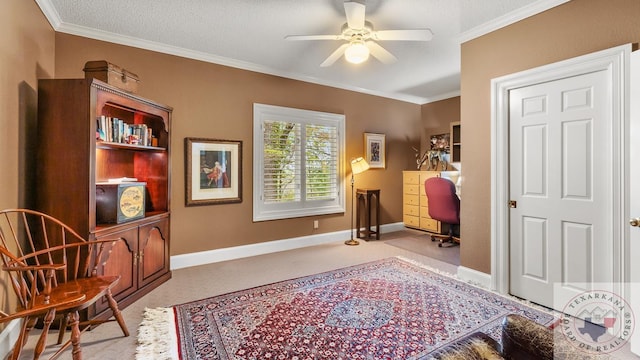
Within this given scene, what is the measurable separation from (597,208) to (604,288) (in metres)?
0.60

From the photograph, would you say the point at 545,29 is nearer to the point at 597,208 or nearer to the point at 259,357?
the point at 597,208

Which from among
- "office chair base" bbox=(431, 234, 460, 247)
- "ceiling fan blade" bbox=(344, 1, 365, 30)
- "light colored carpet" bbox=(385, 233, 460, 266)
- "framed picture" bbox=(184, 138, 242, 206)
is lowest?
"light colored carpet" bbox=(385, 233, 460, 266)

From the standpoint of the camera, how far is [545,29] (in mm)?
2566

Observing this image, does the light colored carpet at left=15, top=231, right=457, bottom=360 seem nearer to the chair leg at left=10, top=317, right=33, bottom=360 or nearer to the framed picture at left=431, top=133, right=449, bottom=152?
the chair leg at left=10, top=317, right=33, bottom=360

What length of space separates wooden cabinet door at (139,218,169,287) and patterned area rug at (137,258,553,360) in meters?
0.54

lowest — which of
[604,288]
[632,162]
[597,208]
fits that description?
[604,288]

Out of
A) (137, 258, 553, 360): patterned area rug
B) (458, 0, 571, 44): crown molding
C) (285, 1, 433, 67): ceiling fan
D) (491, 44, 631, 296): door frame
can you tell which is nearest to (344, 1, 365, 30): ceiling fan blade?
(285, 1, 433, 67): ceiling fan

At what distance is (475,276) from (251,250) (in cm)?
279

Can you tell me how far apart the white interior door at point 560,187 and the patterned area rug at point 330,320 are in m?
0.36

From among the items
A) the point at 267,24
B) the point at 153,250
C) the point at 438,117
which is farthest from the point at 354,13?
the point at 438,117

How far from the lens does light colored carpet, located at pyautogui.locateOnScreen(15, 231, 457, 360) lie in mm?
2039

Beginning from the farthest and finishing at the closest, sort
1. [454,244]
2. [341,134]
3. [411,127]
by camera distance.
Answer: [411,127] < [341,134] < [454,244]

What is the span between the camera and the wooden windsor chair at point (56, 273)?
1.67 meters

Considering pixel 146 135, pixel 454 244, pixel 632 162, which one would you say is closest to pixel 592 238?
pixel 632 162
